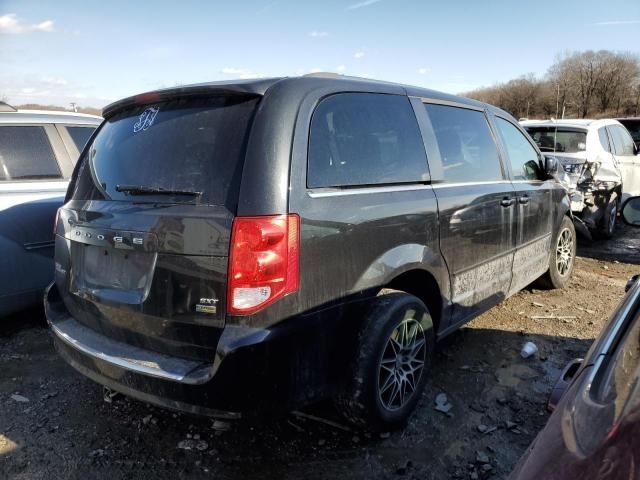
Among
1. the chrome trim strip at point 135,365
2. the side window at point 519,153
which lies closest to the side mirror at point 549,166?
the side window at point 519,153

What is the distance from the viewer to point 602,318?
4.44m

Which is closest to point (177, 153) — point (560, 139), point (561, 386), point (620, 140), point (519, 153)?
point (561, 386)

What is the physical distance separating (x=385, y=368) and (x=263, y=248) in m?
1.08

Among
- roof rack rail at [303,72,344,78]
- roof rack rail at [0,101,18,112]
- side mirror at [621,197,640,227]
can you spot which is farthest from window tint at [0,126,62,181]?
side mirror at [621,197,640,227]

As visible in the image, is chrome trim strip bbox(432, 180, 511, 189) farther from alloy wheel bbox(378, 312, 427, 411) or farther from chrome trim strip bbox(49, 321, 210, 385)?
chrome trim strip bbox(49, 321, 210, 385)

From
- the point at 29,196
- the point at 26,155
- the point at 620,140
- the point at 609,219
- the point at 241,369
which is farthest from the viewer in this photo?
the point at 620,140

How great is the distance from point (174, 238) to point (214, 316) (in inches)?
15.4

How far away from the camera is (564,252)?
16.9ft

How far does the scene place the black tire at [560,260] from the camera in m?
4.88

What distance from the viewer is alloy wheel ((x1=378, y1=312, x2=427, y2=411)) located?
266 cm

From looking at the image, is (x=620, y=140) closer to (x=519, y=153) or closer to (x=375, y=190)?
(x=519, y=153)

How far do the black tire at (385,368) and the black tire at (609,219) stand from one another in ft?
19.6

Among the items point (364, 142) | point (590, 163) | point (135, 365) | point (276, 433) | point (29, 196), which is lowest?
point (276, 433)

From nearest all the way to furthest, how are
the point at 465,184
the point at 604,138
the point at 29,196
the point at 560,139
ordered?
1. the point at 465,184
2. the point at 29,196
3. the point at 560,139
4. the point at 604,138
